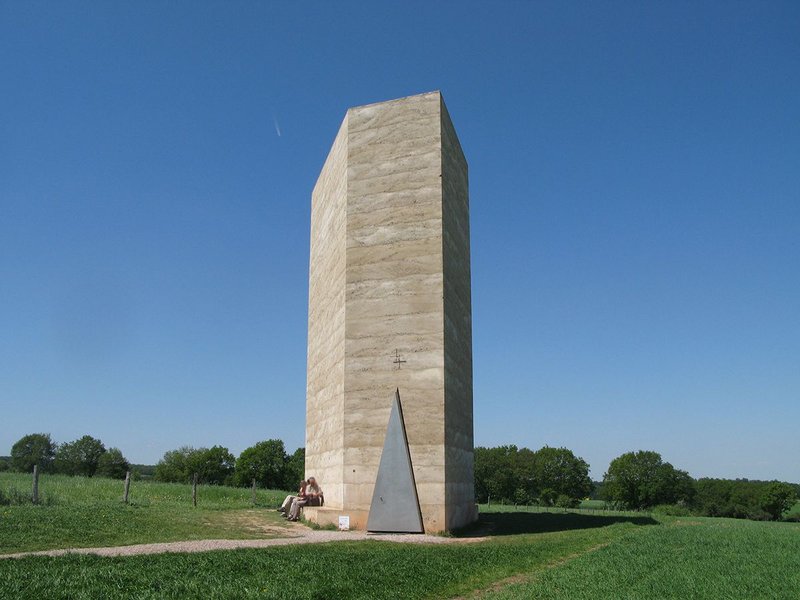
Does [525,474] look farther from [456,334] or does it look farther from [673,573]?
[673,573]

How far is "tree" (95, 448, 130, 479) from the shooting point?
88375 millimetres

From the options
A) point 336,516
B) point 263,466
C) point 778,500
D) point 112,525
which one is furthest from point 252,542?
point 778,500

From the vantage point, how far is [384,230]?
2266 cm

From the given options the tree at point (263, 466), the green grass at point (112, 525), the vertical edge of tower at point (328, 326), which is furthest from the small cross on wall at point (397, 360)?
the tree at point (263, 466)

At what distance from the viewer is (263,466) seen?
82812 mm

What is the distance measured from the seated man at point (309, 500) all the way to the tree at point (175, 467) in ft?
236

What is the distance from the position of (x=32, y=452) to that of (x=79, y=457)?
8.54m

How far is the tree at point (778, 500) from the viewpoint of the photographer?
73875mm

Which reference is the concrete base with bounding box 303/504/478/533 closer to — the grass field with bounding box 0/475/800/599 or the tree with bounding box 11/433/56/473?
the grass field with bounding box 0/475/800/599

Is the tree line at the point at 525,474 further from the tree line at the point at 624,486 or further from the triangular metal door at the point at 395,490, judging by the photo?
the triangular metal door at the point at 395,490

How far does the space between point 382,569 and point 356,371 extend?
1084 centimetres

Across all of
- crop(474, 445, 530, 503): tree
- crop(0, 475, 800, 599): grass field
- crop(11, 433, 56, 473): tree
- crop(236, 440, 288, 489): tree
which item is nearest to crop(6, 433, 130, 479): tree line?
crop(11, 433, 56, 473): tree

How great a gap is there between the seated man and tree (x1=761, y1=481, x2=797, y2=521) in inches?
2798

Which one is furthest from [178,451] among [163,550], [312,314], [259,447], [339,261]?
[163,550]
